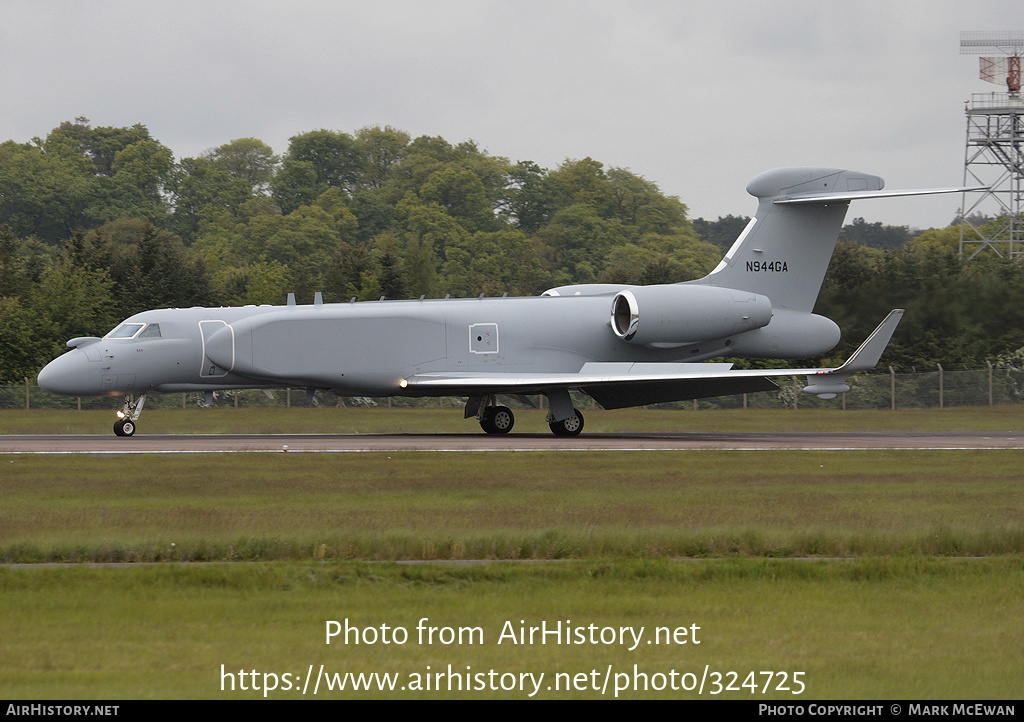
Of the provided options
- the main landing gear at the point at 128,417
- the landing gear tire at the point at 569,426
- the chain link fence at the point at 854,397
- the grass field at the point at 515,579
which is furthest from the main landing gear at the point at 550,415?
the chain link fence at the point at 854,397

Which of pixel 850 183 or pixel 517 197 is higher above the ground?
pixel 517 197

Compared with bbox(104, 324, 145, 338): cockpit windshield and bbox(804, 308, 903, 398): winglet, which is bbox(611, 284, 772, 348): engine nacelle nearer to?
bbox(804, 308, 903, 398): winglet

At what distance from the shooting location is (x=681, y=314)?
1315 inches

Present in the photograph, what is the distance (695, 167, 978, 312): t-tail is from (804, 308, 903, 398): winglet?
259 inches

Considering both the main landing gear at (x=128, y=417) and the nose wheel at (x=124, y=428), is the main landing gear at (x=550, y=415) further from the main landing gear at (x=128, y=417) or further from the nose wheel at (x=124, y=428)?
the nose wheel at (x=124, y=428)

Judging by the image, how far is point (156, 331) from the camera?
30.7 meters

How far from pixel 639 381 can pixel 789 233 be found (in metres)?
8.28

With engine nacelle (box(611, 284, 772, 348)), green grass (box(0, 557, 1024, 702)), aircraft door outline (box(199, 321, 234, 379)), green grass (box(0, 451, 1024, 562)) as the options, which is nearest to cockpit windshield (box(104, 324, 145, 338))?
aircraft door outline (box(199, 321, 234, 379))

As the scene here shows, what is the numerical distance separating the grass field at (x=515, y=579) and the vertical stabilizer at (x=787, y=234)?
15.4 m

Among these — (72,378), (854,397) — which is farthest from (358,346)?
(854,397)

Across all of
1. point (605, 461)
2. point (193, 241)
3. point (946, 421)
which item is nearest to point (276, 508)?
point (605, 461)

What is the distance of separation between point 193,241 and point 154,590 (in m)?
107

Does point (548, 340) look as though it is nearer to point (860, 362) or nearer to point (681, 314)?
point (681, 314)
